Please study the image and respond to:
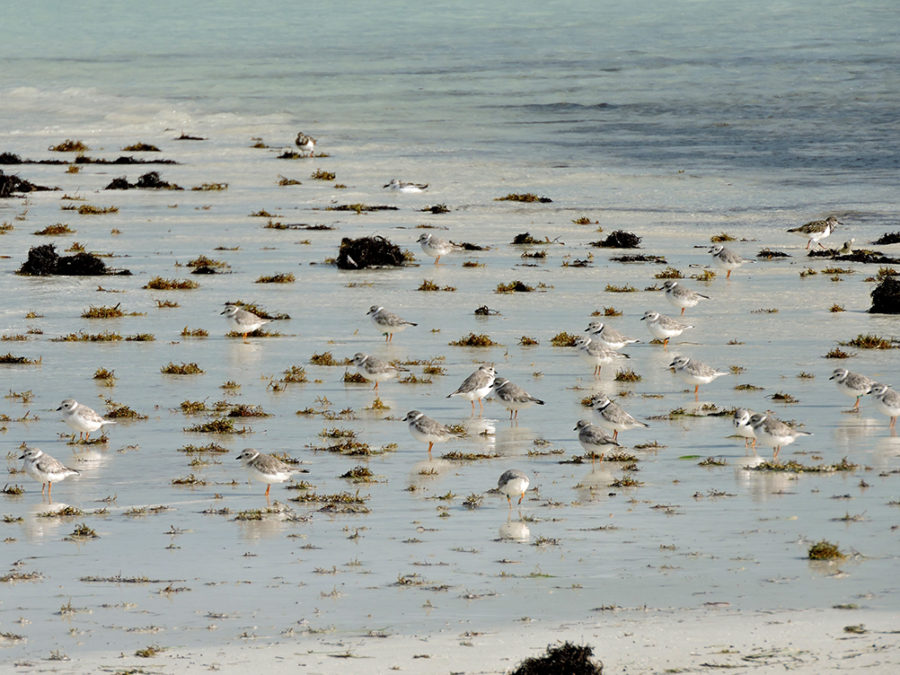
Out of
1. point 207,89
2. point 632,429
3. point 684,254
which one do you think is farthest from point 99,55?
point 632,429

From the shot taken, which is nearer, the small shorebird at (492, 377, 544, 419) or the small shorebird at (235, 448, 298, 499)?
the small shorebird at (235, 448, 298, 499)

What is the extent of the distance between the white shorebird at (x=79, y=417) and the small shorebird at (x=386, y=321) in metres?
6.36

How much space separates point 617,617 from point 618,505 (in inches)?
124

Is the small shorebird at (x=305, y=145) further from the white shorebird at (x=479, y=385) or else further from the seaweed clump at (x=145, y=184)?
the white shorebird at (x=479, y=385)

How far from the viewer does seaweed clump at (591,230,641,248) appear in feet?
102

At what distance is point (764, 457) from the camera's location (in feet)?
49.6

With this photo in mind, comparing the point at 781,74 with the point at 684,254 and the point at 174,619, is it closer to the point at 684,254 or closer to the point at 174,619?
the point at 684,254

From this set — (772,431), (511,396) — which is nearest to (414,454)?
(511,396)

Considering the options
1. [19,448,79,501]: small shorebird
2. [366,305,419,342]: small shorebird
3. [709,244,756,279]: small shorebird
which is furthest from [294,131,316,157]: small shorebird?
[19,448,79,501]: small shorebird

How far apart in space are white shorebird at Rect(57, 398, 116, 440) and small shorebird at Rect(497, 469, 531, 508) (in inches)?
192

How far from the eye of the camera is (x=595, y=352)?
19.5m

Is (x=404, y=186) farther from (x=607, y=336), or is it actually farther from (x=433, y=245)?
(x=607, y=336)

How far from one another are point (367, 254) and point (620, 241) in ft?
17.9

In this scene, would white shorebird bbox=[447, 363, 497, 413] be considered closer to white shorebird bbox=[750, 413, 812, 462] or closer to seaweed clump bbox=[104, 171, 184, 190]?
white shorebird bbox=[750, 413, 812, 462]
